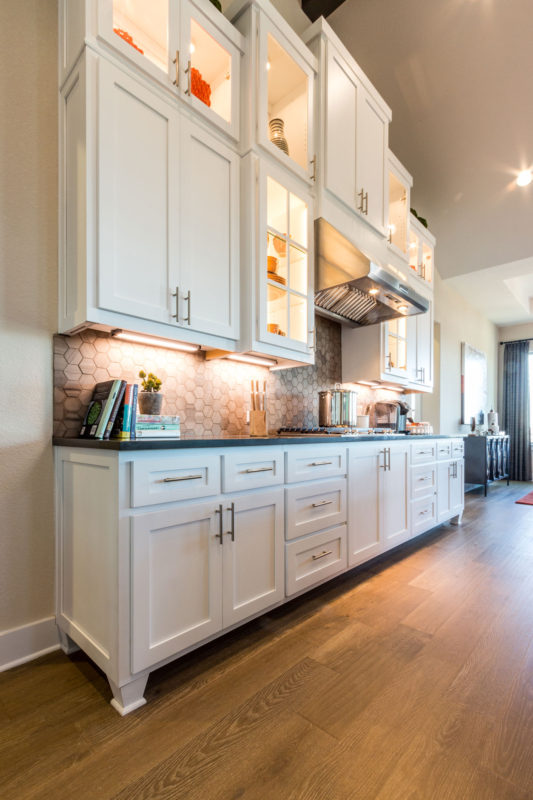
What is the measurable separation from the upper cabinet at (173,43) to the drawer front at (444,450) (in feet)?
8.85

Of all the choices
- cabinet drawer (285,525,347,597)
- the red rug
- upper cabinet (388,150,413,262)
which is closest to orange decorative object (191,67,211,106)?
upper cabinet (388,150,413,262)

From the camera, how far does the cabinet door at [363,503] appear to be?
2242 millimetres

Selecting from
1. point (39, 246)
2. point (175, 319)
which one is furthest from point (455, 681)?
point (39, 246)

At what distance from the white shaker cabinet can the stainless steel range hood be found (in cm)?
79

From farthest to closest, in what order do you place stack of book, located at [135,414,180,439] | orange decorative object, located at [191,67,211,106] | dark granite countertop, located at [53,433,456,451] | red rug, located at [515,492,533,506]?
red rug, located at [515,492,533,506]
orange decorative object, located at [191,67,211,106]
stack of book, located at [135,414,180,439]
dark granite countertop, located at [53,433,456,451]

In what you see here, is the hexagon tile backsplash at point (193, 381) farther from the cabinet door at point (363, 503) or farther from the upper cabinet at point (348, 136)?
the upper cabinet at point (348, 136)

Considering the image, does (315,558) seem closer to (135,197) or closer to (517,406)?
(135,197)

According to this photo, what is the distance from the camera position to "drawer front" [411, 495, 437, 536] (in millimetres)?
2880

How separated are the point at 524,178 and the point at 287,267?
332 centimetres

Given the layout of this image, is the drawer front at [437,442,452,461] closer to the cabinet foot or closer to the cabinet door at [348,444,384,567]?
the cabinet door at [348,444,384,567]

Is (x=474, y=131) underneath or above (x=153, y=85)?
above

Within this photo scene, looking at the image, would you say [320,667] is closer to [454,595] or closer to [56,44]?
[454,595]

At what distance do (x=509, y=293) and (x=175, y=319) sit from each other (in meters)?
5.75

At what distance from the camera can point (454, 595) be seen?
7.00 ft
